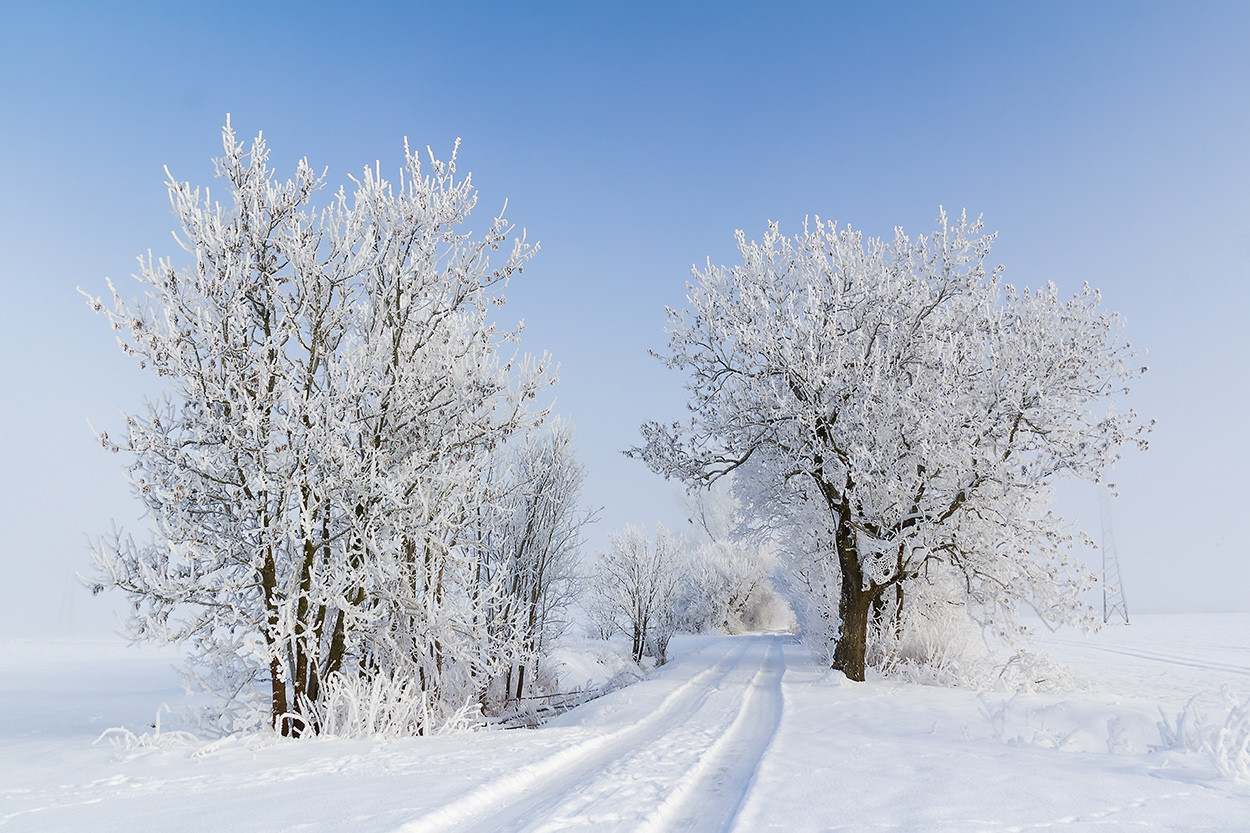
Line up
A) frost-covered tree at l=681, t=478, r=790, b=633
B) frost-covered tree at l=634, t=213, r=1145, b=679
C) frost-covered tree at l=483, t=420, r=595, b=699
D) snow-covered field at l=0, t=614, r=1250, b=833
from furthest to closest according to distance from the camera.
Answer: frost-covered tree at l=681, t=478, r=790, b=633 < frost-covered tree at l=483, t=420, r=595, b=699 < frost-covered tree at l=634, t=213, r=1145, b=679 < snow-covered field at l=0, t=614, r=1250, b=833

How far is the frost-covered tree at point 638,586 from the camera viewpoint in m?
20.0

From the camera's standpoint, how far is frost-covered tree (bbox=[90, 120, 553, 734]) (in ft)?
18.6

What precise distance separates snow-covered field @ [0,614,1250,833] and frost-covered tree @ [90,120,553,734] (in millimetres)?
1123

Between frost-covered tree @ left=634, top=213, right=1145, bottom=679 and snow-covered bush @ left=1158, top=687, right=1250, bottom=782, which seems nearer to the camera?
snow-covered bush @ left=1158, top=687, right=1250, bottom=782

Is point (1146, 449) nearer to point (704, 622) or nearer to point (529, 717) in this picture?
point (529, 717)

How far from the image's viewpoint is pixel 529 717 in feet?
32.0

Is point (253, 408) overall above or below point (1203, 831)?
above

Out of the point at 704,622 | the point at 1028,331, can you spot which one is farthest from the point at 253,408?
the point at 704,622

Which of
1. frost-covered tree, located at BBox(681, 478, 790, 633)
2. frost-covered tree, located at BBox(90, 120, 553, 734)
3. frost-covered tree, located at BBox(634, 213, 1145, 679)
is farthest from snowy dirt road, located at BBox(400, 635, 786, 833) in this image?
frost-covered tree, located at BBox(681, 478, 790, 633)

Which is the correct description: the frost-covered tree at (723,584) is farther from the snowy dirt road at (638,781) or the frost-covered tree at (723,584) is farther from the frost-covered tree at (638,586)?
the snowy dirt road at (638,781)

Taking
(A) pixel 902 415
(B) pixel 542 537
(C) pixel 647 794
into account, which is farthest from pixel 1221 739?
(B) pixel 542 537

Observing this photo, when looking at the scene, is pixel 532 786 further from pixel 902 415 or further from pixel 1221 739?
pixel 902 415

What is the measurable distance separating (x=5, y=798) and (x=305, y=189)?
561 centimetres

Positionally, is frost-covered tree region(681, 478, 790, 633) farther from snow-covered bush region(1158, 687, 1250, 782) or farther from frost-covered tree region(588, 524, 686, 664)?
snow-covered bush region(1158, 687, 1250, 782)
